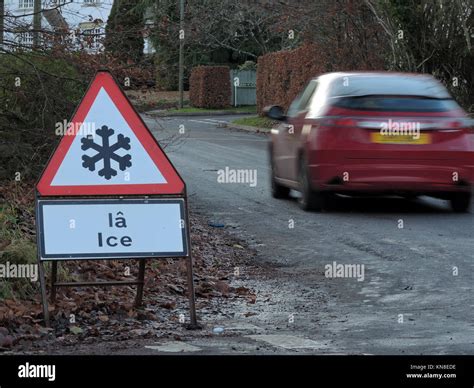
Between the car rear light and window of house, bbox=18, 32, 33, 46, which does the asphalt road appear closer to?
the car rear light

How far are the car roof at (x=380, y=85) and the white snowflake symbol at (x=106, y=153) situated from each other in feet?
23.6

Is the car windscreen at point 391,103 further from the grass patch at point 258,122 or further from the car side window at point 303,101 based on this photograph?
the grass patch at point 258,122

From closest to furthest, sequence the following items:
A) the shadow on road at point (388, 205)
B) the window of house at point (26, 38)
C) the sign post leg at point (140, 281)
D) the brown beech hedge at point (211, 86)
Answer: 1. the sign post leg at point (140, 281)
2. the window of house at point (26, 38)
3. the shadow on road at point (388, 205)
4. the brown beech hedge at point (211, 86)

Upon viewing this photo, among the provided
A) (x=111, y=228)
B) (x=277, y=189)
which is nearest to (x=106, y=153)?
(x=111, y=228)

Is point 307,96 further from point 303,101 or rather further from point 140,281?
point 140,281

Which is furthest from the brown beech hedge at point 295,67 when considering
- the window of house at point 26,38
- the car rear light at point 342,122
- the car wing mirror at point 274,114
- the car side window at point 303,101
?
the window of house at point 26,38

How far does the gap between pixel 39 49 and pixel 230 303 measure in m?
4.79

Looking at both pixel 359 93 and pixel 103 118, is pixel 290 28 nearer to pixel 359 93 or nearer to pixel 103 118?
pixel 359 93

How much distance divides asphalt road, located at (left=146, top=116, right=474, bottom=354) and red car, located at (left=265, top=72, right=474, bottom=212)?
35 centimetres

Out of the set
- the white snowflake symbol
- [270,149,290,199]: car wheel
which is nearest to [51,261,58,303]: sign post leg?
the white snowflake symbol

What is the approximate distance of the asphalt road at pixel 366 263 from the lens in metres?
8.49

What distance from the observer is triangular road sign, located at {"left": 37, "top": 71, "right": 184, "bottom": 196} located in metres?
8.62

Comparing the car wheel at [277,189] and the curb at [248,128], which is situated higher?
the car wheel at [277,189]

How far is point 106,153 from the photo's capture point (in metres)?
8.62
